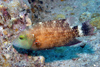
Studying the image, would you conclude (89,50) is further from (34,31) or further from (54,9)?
(54,9)

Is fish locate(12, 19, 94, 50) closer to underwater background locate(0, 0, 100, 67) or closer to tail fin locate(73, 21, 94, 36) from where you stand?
tail fin locate(73, 21, 94, 36)

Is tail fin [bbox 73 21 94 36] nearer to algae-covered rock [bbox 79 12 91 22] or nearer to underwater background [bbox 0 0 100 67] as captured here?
underwater background [bbox 0 0 100 67]

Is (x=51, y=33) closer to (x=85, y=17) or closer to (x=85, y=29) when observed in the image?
(x=85, y=29)

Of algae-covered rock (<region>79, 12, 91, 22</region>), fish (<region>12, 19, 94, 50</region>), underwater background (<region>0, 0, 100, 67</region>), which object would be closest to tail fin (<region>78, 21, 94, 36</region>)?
fish (<region>12, 19, 94, 50</region>)

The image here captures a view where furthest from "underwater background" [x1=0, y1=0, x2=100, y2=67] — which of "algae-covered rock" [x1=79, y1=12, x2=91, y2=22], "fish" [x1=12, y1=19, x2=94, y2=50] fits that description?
"fish" [x1=12, y1=19, x2=94, y2=50]

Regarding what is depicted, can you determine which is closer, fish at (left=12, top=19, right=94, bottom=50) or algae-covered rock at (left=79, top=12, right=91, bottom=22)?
fish at (left=12, top=19, right=94, bottom=50)

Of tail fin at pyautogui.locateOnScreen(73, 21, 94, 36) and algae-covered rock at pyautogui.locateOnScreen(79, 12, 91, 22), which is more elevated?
tail fin at pyautogui.locateOnScreen(73, 21, 94, 36)

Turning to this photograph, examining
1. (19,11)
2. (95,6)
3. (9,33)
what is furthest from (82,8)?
(9,33)

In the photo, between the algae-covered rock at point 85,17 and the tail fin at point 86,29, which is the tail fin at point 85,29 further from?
the algae-covered rock at point 85,17

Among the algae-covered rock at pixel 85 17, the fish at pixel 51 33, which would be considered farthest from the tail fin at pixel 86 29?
the algae-covered rock at pixel 85 17

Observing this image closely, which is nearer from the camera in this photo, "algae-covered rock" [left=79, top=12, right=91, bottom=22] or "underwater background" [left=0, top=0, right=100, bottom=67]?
"underwater background" [left=0, top=0, right=100, bottom=67]
